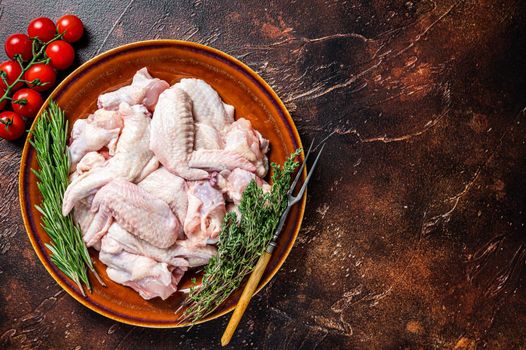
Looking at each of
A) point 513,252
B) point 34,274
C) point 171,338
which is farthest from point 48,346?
point 513,252

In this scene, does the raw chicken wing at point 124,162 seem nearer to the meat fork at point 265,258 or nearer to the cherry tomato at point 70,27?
the cherry tomato at point 70,27

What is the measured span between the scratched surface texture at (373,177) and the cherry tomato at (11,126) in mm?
130

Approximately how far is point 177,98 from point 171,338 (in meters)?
1.30

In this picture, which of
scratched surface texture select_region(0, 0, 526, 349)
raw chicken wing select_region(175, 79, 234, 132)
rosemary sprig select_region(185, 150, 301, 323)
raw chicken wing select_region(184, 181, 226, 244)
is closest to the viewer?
rosemary sprig select_region(185, 150, 301, 323)

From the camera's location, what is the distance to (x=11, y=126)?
2.40m

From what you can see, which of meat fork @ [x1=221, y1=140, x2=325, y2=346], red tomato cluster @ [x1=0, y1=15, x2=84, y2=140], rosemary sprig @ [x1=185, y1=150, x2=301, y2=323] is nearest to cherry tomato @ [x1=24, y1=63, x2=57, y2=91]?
red tomato cluster @ [x1=0, y1=15, x2=84, y2=140]

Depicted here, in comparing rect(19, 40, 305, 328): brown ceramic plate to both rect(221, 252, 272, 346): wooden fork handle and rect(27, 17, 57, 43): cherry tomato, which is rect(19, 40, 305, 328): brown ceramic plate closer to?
rect(221, 252, 272, 346): wooden fork handle

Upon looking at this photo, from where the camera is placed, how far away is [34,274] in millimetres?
2566

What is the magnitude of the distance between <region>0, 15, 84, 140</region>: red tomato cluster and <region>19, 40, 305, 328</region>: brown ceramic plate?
0.62 ft

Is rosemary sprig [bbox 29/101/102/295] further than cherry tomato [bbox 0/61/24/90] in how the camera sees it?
No

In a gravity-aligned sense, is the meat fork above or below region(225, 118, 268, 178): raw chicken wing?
below

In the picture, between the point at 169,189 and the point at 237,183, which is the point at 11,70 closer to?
the point at 169,189

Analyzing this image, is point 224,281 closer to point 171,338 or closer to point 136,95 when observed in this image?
point 171,338

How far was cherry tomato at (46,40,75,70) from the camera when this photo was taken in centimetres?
245
